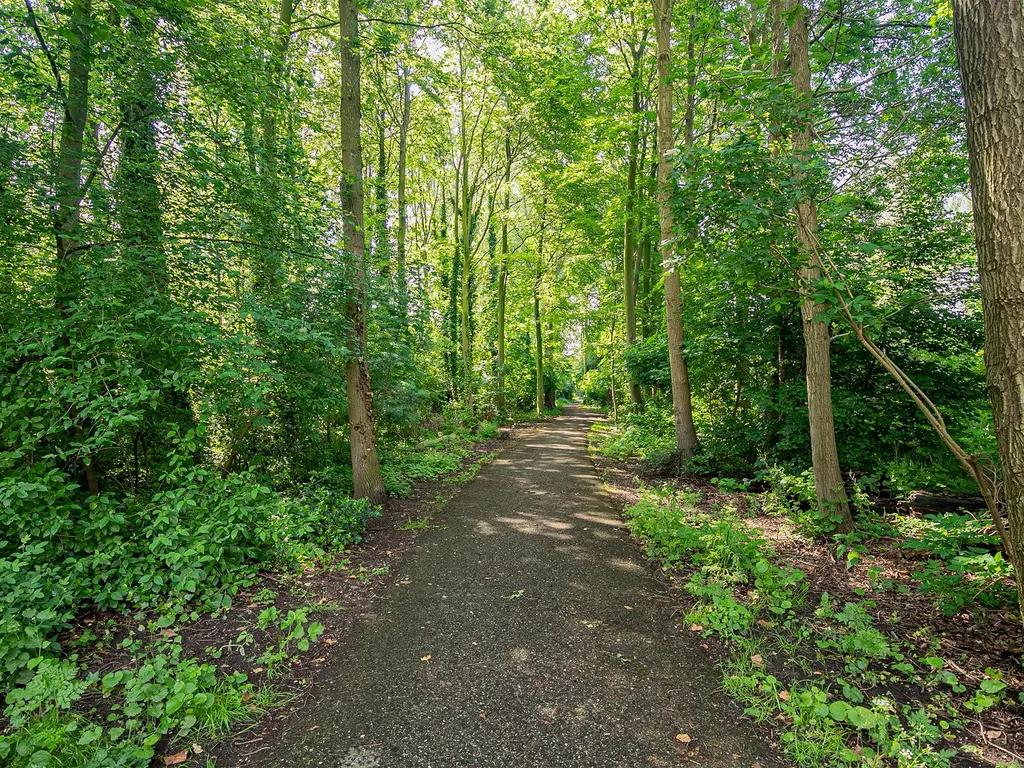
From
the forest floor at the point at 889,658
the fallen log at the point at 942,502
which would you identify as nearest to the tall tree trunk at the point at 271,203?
the forest floor at the point at 889,658

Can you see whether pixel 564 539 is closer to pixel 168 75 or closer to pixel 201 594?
pixel 201 594

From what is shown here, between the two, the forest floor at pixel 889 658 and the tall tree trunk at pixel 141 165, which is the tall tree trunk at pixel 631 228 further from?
the tall tree trunk at pixel 141 165

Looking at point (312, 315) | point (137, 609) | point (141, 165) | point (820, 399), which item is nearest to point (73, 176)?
point (141, 165)

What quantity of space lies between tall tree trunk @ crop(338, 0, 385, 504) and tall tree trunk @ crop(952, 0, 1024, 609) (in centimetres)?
562

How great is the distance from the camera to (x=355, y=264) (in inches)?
224

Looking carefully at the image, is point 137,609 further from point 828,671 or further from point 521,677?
point 828,671

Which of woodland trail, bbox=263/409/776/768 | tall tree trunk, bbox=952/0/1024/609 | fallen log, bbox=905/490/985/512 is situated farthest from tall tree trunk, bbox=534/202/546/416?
tall tree trunk, bbox=952/0/1024/609

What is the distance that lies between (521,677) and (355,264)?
16.5 ft

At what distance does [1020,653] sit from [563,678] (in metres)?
2.91

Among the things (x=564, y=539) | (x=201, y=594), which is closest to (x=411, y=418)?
(x=564, y=539)

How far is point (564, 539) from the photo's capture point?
5.56 meters

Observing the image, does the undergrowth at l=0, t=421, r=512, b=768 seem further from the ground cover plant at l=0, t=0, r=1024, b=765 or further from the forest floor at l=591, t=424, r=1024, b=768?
the forest floor at l=591, t=424, r=1024, b=768

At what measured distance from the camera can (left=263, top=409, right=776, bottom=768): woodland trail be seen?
2389 mm

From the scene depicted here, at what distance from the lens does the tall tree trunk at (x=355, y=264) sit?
5875mm
